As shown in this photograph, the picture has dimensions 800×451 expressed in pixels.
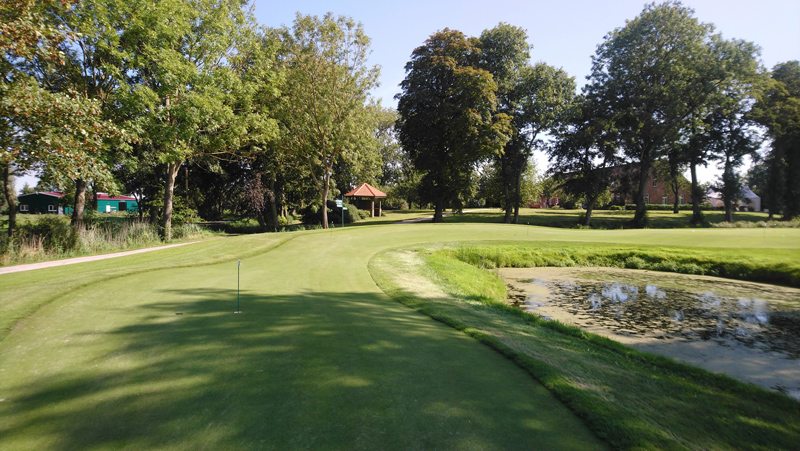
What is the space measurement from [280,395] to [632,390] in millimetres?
3767

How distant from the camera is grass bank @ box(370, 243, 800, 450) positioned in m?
3.03

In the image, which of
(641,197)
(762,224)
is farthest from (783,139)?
(641,197)

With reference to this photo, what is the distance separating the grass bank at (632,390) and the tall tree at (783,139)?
44713mm

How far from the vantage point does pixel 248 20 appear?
82.4 ft

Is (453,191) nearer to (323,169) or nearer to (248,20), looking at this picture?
(323,169)

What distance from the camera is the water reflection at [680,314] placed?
7973mm

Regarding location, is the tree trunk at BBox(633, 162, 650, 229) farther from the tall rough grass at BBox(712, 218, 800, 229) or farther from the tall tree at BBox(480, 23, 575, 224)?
the tall tree at BBox(480, 23, 575, 224)

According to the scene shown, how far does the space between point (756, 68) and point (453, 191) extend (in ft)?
103

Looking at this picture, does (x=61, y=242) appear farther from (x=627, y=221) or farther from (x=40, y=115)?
(x=627, y=221)

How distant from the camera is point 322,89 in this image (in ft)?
91.9

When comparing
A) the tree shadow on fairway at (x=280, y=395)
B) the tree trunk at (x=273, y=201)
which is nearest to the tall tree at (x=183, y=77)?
the tree trunk at (x=273, y=201)

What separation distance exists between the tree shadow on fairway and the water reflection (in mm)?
6097

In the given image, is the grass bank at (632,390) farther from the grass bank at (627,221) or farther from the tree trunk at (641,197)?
the tree trunk at (641,197)

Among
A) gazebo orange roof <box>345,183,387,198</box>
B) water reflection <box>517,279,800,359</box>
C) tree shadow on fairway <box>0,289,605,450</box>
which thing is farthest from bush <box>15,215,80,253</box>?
gazebo orange roof <box>345,183,387,198</box>
